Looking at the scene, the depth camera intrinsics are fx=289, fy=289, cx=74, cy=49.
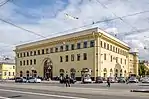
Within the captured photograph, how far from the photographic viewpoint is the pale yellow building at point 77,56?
74.6 metres

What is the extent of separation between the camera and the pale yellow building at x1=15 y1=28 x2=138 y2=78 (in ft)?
245

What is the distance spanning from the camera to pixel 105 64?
77.6 metres

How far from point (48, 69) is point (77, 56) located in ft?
47.6

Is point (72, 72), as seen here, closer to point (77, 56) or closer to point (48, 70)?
point (77, 56)

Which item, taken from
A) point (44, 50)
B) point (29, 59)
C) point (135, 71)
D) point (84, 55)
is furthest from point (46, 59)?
point (135, 71)

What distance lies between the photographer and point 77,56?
258ft

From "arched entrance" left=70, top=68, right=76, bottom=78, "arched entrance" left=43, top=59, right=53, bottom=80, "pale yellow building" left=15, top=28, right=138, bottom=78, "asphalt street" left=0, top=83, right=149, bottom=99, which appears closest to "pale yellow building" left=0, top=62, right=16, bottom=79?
"pale yellow building" left=15, top=28, right=138, bottom=78

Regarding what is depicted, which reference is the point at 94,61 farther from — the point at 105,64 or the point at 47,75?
the point at 47,75

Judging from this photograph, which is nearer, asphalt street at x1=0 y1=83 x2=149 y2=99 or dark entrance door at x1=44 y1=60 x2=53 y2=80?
asphalt street at x1=0 y1=83 x2=149 y2=99

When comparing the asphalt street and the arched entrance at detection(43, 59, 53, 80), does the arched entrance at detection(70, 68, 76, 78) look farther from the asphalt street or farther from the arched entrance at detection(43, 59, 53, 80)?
the asphalt street

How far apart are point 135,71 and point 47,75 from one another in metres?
42.6

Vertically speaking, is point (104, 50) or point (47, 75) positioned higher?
point (104, 50)

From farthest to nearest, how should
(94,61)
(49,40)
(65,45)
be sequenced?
1. (49,40)
2. (65,45)
3. (94,61)

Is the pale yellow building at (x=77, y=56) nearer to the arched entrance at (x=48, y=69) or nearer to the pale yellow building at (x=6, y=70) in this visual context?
the arched entrance at (x=48, y=69)
